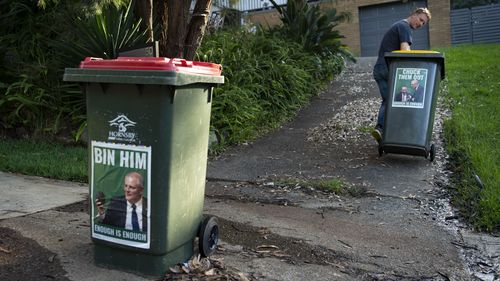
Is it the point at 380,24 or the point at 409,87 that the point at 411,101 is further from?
the point at 380,24

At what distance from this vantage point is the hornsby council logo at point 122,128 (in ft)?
10.8

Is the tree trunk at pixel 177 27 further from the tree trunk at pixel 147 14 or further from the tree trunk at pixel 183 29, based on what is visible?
the tree trunk at pixel 147 14

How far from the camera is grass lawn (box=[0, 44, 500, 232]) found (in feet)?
16.5

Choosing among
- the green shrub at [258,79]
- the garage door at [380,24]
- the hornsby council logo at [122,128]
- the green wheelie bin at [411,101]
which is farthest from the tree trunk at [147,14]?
the garage door at [380,24]

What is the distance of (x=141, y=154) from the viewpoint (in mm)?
3260

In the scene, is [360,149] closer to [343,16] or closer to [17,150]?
[17,150]

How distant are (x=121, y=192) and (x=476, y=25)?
20.0 meters

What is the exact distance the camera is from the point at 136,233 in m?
3.34

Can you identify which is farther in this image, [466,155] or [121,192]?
[466,155]

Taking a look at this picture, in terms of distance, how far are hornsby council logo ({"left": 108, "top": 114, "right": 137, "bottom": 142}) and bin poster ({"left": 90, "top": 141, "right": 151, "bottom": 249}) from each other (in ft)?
0.14

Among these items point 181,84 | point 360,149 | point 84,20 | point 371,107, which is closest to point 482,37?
point 371,107

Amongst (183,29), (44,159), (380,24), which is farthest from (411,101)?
(380,24)

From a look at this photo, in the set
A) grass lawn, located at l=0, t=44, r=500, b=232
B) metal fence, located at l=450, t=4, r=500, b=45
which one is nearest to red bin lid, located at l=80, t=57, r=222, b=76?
grass lawn, located at l=0, t=44, r=500, b=232

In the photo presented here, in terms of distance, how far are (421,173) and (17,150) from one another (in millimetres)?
4978
